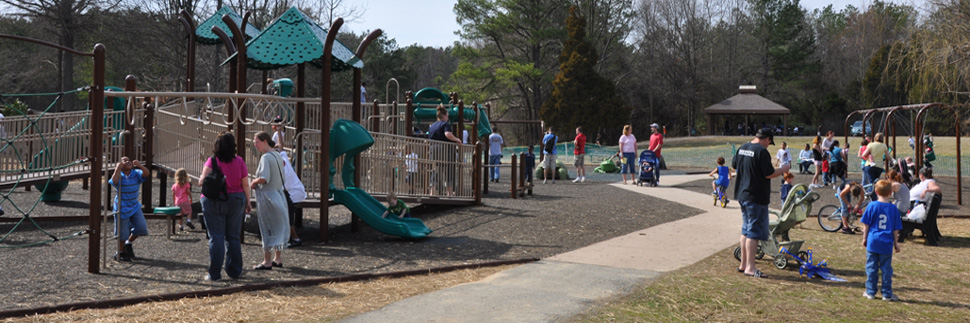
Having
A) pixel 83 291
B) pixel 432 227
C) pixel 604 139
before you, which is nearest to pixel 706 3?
pixel 604 139

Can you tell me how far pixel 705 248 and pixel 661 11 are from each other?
200 feet

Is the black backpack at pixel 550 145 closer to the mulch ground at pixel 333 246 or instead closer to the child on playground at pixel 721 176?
the mulch ground at pixel 333 246

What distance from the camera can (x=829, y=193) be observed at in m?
19.4

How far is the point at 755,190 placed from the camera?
8.65 metres

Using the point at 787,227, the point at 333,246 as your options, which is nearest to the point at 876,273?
the point at 787,227

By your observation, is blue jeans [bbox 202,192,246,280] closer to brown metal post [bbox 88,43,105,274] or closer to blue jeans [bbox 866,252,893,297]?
brown metal post [bbox 88,43,105,274]

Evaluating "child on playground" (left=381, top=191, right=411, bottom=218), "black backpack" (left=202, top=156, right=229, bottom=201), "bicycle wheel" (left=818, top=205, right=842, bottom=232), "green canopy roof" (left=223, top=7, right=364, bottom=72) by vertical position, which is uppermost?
"green canopy roof" (left=223, top=7, right=364, bottom=72)

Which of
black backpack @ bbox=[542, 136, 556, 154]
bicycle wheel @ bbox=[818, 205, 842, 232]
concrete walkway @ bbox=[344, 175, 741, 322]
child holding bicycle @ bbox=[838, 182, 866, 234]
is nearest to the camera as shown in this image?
concrete walkway @ bbox=[344, 175, 741, 322]

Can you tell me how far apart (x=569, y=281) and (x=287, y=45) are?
5.15 m

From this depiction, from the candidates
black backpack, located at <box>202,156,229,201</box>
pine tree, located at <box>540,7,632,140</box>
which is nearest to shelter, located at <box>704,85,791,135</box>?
pine tree, located at <box>540,7,632,140</box>

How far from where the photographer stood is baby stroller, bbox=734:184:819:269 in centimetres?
923

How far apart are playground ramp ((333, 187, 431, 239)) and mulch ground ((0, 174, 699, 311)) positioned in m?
0.16

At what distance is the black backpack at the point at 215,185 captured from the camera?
777 cm

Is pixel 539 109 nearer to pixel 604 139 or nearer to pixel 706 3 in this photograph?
pixel 604 139
